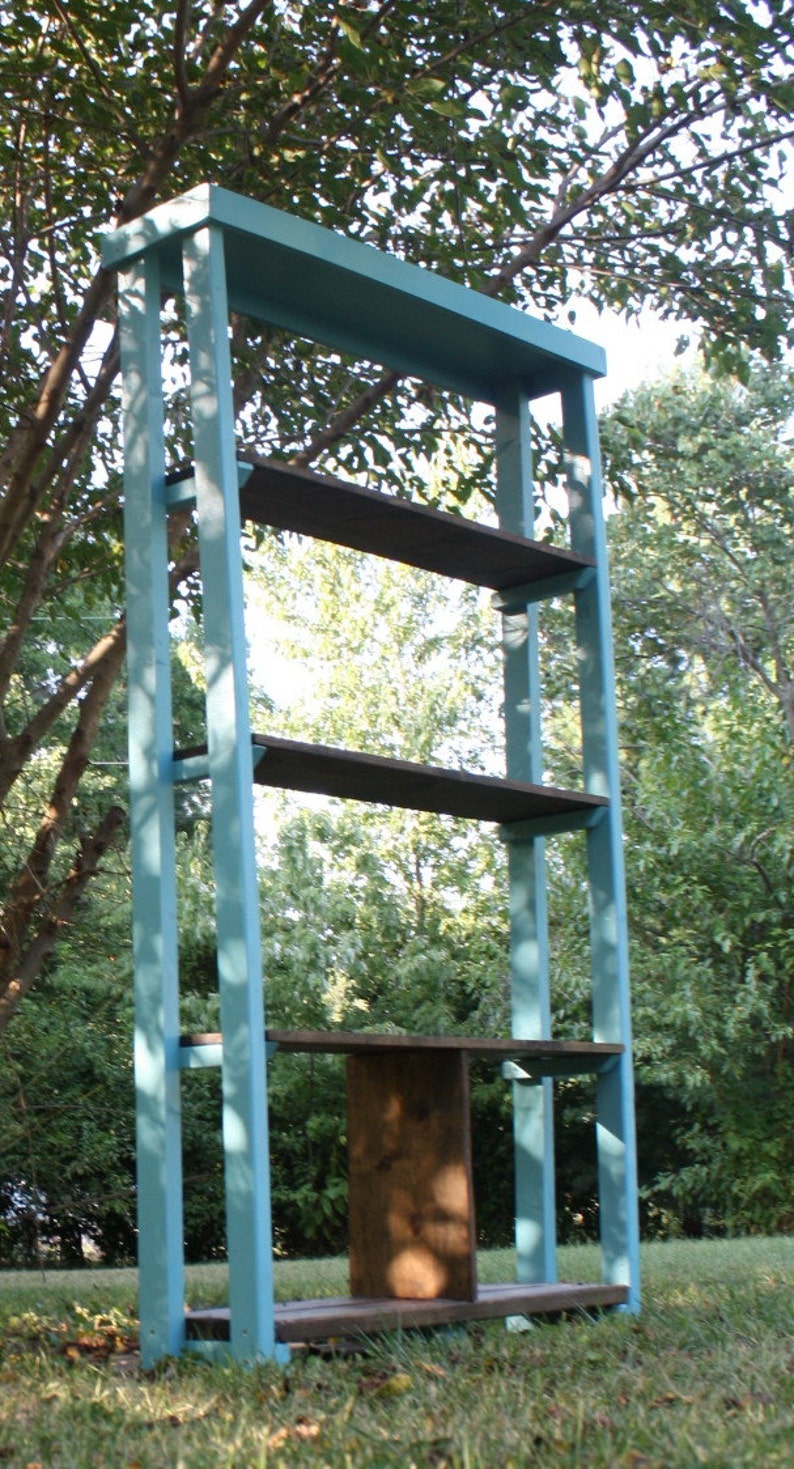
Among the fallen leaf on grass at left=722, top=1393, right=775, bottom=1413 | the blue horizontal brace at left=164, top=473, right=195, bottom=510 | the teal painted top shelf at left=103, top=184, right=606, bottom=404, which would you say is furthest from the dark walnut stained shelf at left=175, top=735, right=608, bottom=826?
the fallen leaf on grass at left=722, top=1393, right=775, bottom=1413

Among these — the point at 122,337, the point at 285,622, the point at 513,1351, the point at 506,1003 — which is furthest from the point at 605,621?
Answer: the point at 285,622

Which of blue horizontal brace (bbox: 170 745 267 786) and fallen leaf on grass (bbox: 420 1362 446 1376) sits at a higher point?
blue horizontal brace (bbox: 170 745 267 786)

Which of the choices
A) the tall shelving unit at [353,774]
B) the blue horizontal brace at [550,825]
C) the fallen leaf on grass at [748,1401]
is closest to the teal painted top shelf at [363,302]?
the tall shelving unit at [353,774]

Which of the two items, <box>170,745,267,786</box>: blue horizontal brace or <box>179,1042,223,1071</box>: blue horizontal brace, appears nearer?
<box>179,1042,223,1071</box>: blue horizontal brace

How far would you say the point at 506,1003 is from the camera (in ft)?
48.5

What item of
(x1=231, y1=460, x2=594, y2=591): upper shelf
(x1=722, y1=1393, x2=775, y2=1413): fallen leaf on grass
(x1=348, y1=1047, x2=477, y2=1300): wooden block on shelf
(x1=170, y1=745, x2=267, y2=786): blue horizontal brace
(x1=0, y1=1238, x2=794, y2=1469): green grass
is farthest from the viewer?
(x1=231, y1=460, x2=594, y2=591): upper shelf

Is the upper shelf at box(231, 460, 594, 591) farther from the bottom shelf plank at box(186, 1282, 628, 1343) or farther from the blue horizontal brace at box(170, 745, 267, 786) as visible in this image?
the bottom shelf plank at box(186, 1282, 628, 1343)

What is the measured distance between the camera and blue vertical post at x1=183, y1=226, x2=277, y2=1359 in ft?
11.6

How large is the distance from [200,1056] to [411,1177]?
28.5 inches

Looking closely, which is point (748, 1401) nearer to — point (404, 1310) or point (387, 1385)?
point (387, 1385)

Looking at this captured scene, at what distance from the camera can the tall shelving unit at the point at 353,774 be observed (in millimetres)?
3674

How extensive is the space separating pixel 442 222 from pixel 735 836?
7.34 metres

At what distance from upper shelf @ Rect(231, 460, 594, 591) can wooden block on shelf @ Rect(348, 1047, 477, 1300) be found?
139 cm

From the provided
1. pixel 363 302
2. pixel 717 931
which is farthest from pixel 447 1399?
pixel 717 931
